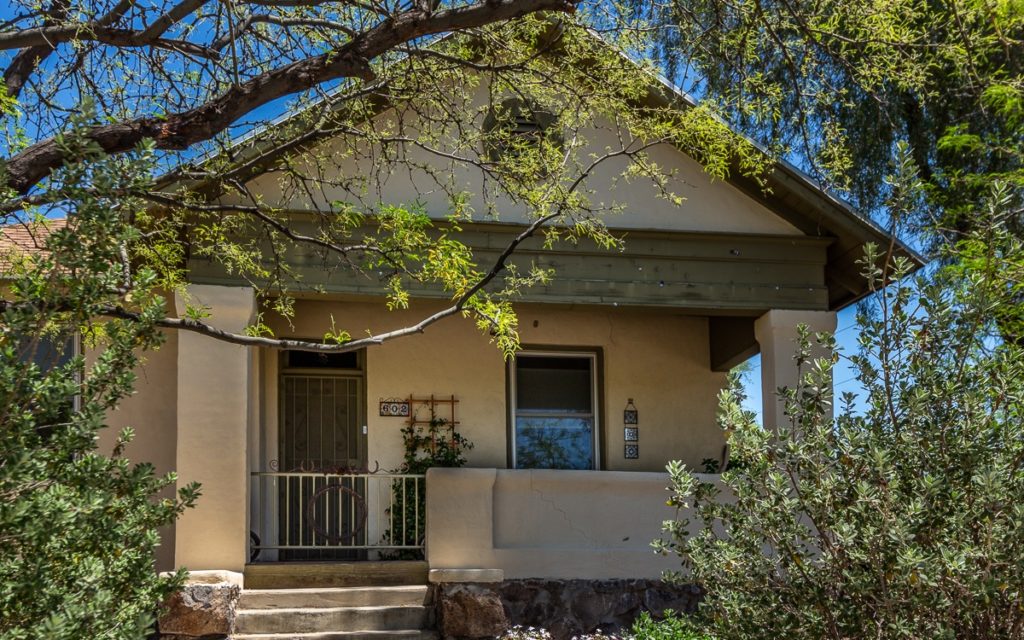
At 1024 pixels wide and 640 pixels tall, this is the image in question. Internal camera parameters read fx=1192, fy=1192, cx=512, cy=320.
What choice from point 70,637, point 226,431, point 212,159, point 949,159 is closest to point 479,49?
point 212,159

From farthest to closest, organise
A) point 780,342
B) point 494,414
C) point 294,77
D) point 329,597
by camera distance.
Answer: point 494,414
point 780,342
point 329,597
point 294,77

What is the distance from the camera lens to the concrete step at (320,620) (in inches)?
422

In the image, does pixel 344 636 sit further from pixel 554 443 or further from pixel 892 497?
pixel 892 497

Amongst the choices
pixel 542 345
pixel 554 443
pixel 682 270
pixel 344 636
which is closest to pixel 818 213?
pixel 682 270

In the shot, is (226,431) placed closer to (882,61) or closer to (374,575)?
(374,575)

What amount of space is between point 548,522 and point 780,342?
3.06 metres

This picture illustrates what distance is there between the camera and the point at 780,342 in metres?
12.4

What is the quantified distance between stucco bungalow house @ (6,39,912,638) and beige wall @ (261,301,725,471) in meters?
0.02

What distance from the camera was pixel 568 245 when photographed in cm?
1209

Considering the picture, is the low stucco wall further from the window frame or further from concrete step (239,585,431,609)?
the window frame

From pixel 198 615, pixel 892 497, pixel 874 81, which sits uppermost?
pixel 874 81

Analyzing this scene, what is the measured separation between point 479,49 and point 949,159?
9.90 m

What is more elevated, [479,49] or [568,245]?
[479,49]

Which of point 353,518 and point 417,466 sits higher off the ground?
point 417,466
